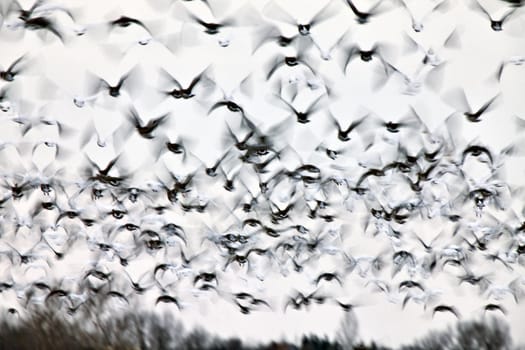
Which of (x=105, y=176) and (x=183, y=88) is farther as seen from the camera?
(x=105, y=176)

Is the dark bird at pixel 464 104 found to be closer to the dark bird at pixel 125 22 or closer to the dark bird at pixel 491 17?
the dark bird at pixel 491 17

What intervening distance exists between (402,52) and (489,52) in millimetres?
208

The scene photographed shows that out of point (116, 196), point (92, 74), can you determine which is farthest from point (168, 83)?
point (116, 196)

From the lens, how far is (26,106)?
1.94 m

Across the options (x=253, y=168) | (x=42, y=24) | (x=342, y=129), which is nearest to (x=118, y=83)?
(x=42, y=24)

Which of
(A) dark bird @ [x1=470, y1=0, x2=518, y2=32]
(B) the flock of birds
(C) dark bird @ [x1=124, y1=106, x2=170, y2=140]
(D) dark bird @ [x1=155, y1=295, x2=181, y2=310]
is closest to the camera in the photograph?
(A) dark bird @ [x1=470, y1=0, x2=518, y2=32]

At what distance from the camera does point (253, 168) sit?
1.91 meters

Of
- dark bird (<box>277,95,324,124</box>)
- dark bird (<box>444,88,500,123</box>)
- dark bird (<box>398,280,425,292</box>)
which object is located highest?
dark bird (<box>444,88,500,123</box>)

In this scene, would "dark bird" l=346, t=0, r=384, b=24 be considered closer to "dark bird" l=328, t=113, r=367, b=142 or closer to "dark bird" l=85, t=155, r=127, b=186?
"dark bird" l=328, t=113, r=367, b=142

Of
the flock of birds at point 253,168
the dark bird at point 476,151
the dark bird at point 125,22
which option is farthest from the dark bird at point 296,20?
the dark bird at point 476,151

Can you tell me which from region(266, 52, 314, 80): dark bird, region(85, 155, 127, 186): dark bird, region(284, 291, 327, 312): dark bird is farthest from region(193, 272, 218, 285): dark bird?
region(266, 52, 314, 80): dark bird

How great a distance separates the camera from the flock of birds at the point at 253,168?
69.2 inches

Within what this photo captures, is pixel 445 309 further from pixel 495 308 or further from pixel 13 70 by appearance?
pixel 13 70

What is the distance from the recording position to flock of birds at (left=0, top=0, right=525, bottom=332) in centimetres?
176
